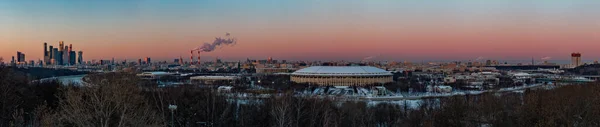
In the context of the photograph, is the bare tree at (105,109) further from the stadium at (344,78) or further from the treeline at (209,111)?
the stadium at (344,78)

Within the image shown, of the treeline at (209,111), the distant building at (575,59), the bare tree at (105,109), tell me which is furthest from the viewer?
the distant building at (575,59)

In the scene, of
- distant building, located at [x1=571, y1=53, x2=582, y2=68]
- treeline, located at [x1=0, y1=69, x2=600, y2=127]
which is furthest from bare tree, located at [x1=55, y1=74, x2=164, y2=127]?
distant building, located at [x1=571, y1=53, x2=582, y2=68]

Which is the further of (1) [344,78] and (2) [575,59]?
(2) [575,59]

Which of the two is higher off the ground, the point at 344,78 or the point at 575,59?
the point at 575,59

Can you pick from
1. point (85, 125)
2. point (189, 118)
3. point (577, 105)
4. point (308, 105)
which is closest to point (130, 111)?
point (85, 125)

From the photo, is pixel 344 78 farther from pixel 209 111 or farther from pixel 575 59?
pixel 575 59

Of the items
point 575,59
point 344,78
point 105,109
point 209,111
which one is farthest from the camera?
point 575,59

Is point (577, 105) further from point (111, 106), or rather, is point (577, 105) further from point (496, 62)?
point (496, 62)

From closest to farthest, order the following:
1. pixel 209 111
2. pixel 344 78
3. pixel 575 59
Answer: pixel 209 111
pixel 344 78
pixel 575 59

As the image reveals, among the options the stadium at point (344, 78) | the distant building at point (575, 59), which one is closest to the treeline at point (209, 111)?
the stadium at point (344, 78)

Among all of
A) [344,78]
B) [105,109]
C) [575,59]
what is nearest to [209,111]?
[105,109]

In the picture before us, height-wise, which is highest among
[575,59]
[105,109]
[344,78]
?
[575,59]

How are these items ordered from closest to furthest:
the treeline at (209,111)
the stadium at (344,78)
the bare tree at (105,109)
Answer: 1. the bare tree at (105,109)
2. the treeline at (209,111)
3. the stadium at (344,78)
